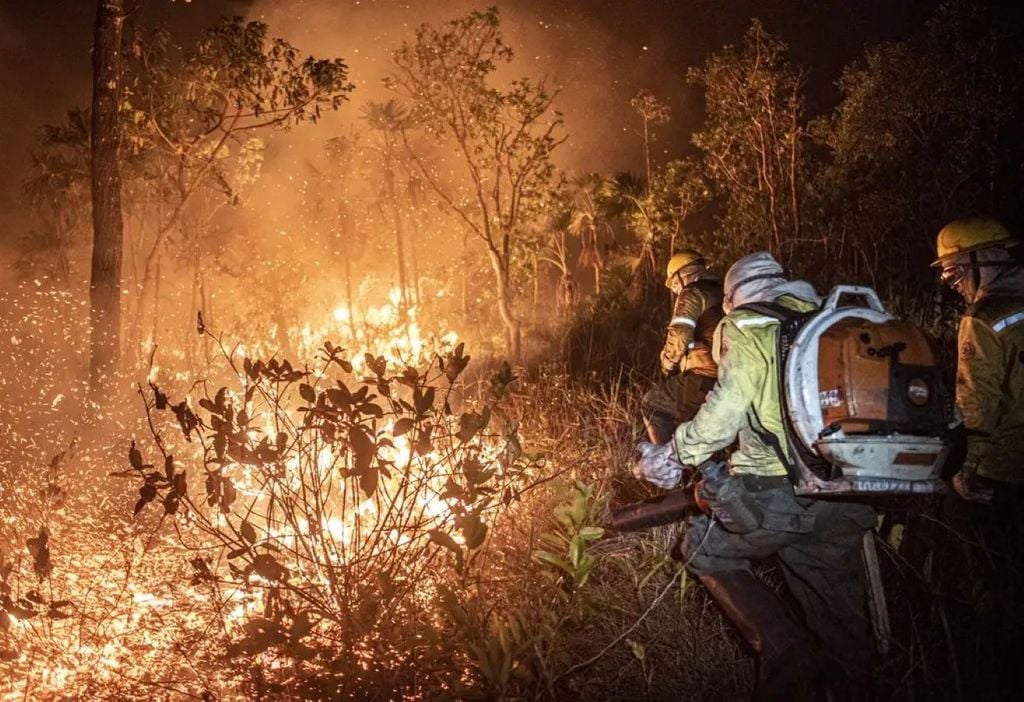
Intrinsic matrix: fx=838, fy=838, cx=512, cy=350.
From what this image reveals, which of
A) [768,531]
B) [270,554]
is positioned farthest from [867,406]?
[270,554]

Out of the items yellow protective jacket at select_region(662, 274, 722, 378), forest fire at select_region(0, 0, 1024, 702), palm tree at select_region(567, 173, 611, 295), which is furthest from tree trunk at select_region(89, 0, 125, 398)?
palm tree at select_region(567, 173, 611, 295)

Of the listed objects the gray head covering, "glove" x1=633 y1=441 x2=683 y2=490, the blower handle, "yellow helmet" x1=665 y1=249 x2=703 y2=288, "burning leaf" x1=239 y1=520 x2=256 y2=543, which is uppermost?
"yellow helmet" x1=665 y1=249 x2=703 y2=288

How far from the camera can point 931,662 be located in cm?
341

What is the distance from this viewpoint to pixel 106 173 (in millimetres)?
8273

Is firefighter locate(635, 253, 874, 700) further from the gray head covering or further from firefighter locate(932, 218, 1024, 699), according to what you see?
firefighter locate(932, 218, 1024, 699)

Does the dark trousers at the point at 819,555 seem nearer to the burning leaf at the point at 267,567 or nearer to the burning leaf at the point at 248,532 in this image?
the burning leaf at the point at 267,567

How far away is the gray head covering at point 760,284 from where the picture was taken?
318cm

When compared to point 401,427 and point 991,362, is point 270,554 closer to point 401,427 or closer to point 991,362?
point 401,427

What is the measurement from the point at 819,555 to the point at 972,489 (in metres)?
0.98

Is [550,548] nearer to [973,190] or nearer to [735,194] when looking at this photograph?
[973,190]

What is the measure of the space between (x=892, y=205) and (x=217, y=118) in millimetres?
12468

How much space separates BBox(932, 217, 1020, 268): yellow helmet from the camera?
12.0 ft

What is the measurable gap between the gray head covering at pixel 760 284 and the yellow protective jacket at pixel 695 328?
7.51 feet

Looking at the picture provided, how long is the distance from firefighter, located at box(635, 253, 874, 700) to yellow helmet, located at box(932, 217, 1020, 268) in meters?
1.06
